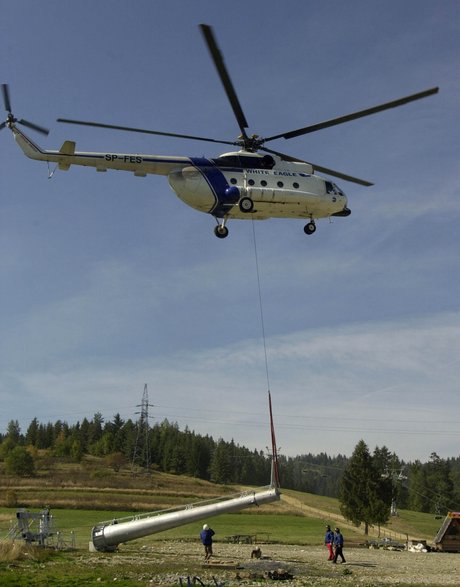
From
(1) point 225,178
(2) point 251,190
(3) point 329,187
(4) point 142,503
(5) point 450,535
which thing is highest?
(3) point 329,187

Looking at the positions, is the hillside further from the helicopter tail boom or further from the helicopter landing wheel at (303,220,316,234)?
the helicopter tail boom

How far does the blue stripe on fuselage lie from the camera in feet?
91.6

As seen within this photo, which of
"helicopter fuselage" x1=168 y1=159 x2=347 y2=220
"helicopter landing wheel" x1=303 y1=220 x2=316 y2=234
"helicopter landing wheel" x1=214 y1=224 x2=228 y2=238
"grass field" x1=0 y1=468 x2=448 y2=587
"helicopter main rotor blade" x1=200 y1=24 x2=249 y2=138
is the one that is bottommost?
"grass field" x1=0 y1=468 x2=448 y2=587

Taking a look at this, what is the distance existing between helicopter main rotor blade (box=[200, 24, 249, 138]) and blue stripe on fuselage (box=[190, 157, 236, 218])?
218cm

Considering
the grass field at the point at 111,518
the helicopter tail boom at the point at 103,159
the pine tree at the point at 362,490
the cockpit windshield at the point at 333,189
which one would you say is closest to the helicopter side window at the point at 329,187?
the cockpit windshield at the point at 333,189

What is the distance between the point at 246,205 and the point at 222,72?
604cm

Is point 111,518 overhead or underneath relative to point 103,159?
underneath

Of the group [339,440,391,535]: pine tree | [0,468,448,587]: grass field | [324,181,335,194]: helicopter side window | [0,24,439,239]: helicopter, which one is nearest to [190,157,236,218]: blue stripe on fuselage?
[0,24,439,239]: helicopter

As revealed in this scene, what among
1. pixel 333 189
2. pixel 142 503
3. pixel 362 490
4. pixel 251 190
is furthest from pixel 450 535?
pixel 142 503

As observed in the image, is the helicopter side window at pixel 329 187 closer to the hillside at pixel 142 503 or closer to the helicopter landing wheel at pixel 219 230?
the helicopter landing wheel at pixel 219 230

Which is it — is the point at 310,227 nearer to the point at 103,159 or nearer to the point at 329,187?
the point at 329,187

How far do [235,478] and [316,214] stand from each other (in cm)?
14811

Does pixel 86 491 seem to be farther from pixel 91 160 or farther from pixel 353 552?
pixel 91 160

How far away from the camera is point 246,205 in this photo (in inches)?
1109
